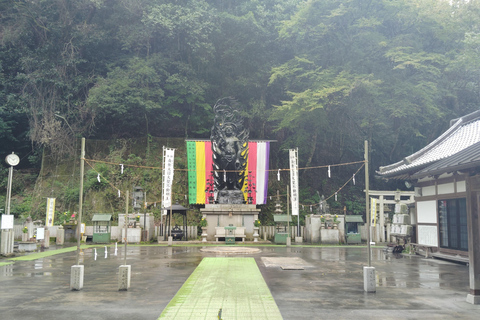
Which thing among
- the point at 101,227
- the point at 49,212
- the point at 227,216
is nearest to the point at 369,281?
the point at 227,216

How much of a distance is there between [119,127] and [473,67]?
34266 millimetres

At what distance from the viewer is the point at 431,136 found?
3597 cm

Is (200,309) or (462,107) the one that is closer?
(200,309)

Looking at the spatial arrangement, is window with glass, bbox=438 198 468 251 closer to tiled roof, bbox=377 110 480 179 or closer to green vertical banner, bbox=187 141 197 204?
tiled roof, bbox=377 110 480 179

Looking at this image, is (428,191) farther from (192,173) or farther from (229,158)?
Result: (192,173)

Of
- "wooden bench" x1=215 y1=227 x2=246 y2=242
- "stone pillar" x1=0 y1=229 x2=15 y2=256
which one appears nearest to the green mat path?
"stone pillar" x1=0 y1=229 x2=15 y2=256

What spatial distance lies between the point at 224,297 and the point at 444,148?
14.9m

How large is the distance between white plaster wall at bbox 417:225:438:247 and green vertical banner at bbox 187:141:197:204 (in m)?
17.4

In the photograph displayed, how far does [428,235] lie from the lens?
18.5m

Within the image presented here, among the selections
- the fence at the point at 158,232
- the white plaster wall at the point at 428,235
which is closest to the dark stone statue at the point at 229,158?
the fence at the point at 158,232

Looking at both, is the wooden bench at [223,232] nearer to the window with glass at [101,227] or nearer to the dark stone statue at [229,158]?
the dark stone statue at [229,158]

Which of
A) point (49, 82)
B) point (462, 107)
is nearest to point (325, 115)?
point (462, 107)

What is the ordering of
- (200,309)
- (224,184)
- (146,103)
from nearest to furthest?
(200,309), (224,184), (146,103)

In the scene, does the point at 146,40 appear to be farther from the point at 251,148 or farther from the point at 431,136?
the point at 431,136
